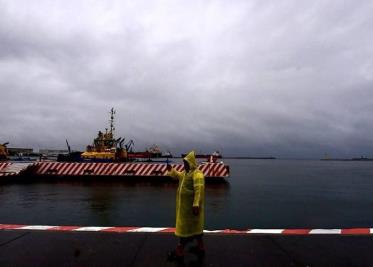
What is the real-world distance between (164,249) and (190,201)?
902 mm

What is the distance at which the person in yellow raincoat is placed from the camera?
5.11 meters

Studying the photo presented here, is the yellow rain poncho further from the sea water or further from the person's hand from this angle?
the sea water

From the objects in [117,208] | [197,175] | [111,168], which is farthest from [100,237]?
[111,168]

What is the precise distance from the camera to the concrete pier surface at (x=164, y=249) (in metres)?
4.89

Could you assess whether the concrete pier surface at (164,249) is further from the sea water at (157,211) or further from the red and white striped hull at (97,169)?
the red and white striped hull at (97,169)

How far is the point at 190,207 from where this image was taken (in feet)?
17.3

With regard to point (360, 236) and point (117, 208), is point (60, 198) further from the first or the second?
point (360, 236)

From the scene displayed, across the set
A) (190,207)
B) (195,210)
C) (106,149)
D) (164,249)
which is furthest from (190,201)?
(106,149)

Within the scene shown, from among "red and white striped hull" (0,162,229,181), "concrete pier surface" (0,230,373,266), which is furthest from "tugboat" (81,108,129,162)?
"concrete pier surface" (0,230,373,266)

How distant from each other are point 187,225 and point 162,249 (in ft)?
2.13

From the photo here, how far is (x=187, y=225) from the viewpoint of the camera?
521 cm

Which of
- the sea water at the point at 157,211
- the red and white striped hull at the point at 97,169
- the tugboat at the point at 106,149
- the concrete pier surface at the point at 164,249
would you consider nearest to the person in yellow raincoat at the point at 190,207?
the concrete pier surface at the point at 164,249

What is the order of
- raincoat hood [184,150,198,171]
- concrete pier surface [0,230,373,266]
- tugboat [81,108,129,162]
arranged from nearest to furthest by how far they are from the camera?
concrete pier surface [0,230,373,266] < raincoat hood [184,150,198,171] < tugboat [81,108,129,162]

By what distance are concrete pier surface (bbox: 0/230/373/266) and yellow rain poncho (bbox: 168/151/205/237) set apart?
405 millimetres
